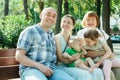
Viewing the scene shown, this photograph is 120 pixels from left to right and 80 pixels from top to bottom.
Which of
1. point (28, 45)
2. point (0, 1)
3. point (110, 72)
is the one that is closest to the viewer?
point (28, 45)

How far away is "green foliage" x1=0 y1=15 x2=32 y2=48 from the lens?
1694cm

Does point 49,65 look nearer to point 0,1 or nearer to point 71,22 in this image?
point 71,22

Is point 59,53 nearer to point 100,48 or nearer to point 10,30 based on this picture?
point 100,48

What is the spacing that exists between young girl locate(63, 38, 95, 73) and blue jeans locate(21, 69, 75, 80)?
41 cm

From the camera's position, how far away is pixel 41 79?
187 inches

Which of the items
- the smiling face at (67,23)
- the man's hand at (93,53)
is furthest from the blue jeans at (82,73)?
the smiling face at (67,23)

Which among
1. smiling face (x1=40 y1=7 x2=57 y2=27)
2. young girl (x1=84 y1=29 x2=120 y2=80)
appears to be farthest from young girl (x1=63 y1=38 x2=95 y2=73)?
smiling face (x1=40 y1=7 x2=57 y2=27)

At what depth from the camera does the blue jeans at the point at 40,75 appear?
479cm

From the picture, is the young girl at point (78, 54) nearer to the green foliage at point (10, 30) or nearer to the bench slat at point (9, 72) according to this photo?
the bench slat at point (9, 72)

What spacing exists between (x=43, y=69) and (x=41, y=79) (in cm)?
27

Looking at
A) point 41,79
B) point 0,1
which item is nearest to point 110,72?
point 41,79

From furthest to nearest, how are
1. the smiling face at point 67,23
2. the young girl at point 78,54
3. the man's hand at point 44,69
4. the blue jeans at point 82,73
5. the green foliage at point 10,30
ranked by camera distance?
the green foliage at point 10,30, the smiling face at point 67,23, the young girl at point 78,54, the blue jeans at point 82,73, the man's hand at point 44,69

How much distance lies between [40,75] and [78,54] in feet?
3.30

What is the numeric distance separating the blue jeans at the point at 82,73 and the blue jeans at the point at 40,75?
18 centimetres
